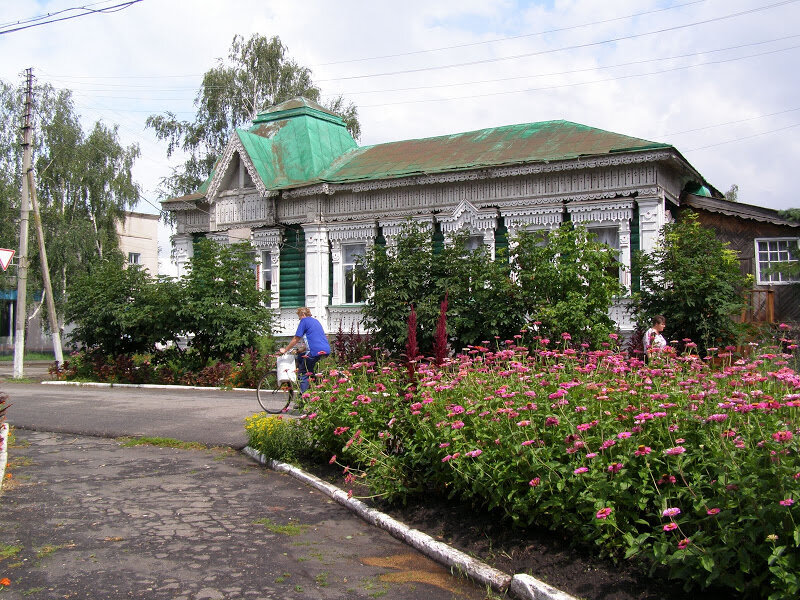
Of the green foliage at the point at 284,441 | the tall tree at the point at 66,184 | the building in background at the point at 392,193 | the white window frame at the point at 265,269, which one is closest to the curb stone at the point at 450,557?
the green foliage at the point at 284,441

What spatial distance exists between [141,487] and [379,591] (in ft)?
12.5

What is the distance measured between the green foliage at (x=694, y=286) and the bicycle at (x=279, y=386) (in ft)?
22.6

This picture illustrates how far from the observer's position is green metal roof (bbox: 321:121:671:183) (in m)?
19.3

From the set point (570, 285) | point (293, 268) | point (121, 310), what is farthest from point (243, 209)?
point (570, 285)

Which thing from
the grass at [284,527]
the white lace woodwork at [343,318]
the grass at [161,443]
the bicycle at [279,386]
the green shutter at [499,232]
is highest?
the green shutter at [499,232]

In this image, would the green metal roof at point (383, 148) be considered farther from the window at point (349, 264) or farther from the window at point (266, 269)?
the window at point (266, 269)

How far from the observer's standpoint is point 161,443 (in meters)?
10.2

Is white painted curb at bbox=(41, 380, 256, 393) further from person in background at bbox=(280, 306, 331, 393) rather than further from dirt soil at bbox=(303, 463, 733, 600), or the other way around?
dirt soil at bbox=(303, 463, 733, 600)

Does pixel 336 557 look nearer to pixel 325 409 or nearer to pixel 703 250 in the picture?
pixel 325 409

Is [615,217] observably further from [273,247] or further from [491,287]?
[273,247]

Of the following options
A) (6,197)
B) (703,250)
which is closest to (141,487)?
(703,250)

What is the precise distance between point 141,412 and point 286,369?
9.78 ft

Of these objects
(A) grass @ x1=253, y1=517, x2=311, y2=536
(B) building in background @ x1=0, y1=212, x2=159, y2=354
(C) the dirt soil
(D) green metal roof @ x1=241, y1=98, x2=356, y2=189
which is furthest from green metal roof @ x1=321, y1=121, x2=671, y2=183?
(B) building in background @ x1=0, y1=212, x2=159, y2=354

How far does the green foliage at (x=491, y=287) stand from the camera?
526 inches
